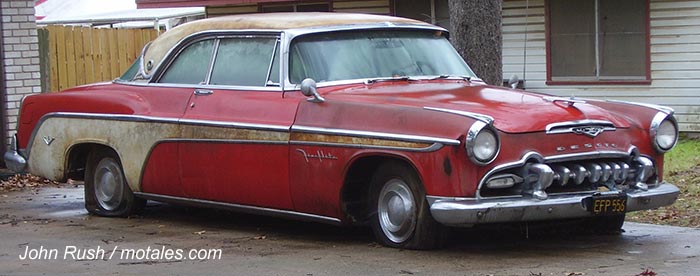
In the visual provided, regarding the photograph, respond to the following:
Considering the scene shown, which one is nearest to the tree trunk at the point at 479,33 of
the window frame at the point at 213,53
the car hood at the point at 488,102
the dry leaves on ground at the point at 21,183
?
the car hood at the point at 488,102

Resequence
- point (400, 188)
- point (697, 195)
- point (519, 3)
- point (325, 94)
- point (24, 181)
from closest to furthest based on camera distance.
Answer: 1. point (400, 188)
2. point (325, 94)
3. point (697, 195)
4. point (24, 181)
5. point (519, 3)

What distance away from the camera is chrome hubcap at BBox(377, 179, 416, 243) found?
795 centimetres

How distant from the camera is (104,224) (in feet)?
32.4

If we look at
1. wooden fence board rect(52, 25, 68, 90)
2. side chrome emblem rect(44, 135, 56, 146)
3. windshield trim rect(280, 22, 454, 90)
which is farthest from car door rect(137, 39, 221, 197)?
wooden fence board rect(52, 25, 68, 90)

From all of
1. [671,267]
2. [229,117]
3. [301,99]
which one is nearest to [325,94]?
[301,99]

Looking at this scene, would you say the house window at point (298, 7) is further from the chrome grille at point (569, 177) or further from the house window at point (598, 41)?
the chrome grille at point (569, 177)

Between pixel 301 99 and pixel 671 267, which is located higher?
pixel 301 99

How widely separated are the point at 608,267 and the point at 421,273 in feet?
3.69

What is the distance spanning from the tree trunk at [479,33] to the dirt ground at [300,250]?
2.67 meters

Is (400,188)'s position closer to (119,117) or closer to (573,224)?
(573,224)

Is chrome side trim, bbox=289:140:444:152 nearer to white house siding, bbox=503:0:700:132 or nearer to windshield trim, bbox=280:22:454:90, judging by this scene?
windshield trim, bbox=280:22:454:90

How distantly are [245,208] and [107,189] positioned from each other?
191 cm

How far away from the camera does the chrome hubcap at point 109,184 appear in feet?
33.6

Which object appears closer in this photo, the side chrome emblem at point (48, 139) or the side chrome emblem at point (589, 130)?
the side chrome emblem at point (589, 130)
